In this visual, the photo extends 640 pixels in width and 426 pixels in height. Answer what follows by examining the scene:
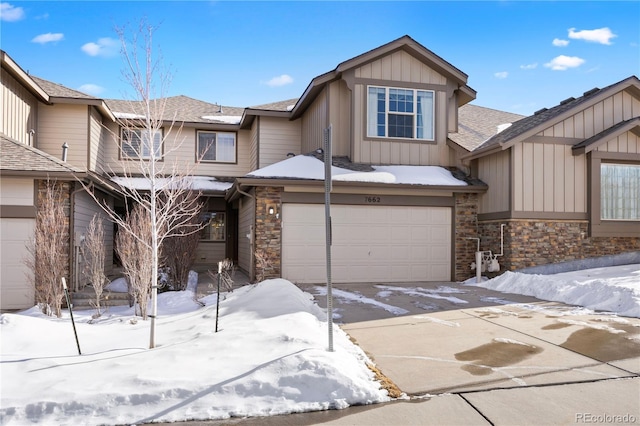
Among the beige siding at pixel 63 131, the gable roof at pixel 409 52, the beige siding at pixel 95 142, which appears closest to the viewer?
the gable roof at pixel 409 52

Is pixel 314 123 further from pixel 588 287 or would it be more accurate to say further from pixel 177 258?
pixel 588 287

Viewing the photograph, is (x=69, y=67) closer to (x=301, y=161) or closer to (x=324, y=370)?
(x=301, y=161)

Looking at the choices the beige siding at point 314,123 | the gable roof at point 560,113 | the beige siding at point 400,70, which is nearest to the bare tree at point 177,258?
the beige siding at point 314,123

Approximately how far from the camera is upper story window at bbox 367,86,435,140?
1364 cm

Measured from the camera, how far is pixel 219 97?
794 inches

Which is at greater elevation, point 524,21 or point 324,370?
point 524,21

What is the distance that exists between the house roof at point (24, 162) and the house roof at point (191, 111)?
18.7ft

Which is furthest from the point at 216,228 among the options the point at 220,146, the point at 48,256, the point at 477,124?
the point at 477,124

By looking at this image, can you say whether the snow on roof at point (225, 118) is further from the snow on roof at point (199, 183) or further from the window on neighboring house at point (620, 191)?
the window on neighboring house at point (620, 191)

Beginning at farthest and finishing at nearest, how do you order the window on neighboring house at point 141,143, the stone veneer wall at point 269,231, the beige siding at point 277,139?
the beige siding at point 277,139, the stone veneer wall at point 269,231, the window on neighboring house at point 141,143

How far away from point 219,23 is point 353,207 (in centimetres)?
598

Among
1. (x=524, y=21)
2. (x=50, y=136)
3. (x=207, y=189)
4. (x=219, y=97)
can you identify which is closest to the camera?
(x=524, y=21)

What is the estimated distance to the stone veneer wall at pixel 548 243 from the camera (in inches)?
475

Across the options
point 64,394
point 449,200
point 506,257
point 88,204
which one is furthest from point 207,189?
point 64,394
